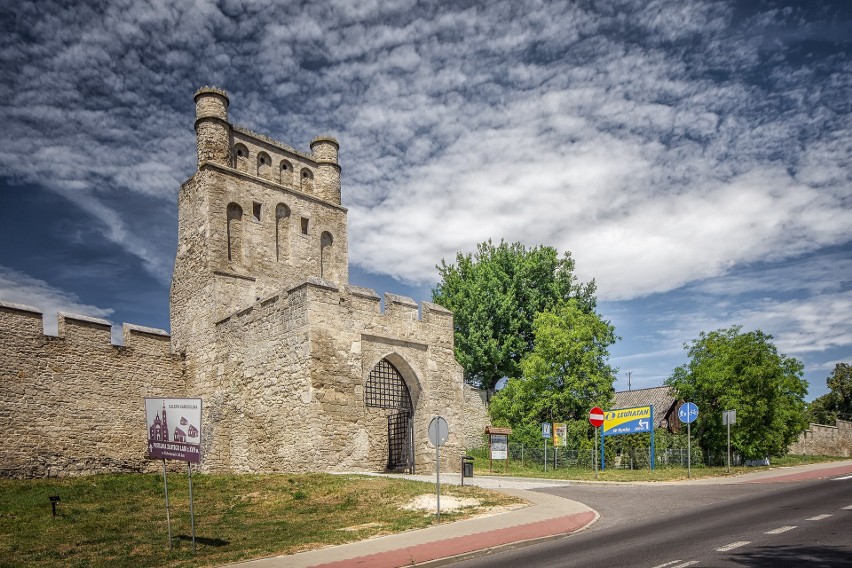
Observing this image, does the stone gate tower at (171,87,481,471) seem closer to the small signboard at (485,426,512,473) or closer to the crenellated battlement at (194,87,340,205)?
the crenellated battlement at (194,87,340,205)

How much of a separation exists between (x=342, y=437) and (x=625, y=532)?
10926 millimetres

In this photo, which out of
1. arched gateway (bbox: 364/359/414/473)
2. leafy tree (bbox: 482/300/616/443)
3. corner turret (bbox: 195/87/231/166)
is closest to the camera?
arched gateway (bbox: 364/359/414/473)

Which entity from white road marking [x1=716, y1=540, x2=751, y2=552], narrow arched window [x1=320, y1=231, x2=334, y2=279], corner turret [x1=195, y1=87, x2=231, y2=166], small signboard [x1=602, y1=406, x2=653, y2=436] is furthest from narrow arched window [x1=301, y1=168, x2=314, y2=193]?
white road marking [x1=716, y1=540, x2=751, y2=552]

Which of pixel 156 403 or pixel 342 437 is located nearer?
pixel 156 403

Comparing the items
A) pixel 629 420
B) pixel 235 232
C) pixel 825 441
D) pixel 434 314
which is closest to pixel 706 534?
pixel 434 314

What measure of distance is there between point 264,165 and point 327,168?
9.85ft

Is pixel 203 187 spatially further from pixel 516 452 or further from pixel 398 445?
pixel 516 452

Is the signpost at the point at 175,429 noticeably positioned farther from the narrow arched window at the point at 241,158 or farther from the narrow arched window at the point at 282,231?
the narrow arched window at the point at 241,158

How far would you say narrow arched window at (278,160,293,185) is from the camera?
30.4 metres

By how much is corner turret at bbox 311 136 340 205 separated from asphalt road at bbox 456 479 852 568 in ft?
60.7

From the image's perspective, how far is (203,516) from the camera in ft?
47.9

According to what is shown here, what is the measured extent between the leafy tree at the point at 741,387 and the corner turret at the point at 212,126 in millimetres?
23863

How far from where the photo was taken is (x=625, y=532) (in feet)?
39.3

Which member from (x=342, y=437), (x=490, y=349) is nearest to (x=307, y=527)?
(x=342, y=437)
